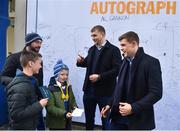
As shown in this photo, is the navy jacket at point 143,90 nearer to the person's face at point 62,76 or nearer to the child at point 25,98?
the child at point 25,98

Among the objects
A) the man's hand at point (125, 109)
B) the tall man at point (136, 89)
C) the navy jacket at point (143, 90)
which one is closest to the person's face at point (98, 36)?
the tall man at point (136, 89)

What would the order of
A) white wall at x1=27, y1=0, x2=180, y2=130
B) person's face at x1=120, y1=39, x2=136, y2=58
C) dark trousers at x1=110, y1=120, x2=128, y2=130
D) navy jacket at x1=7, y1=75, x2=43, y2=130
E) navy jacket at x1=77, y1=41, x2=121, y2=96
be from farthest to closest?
white wall at x1=27, y1=0, x2=180, y2=130, navy jacket at x1=77, y1=41, x2=121, y2=96, dark trousers at x1=110, y1=120, x2=128, y2=130, person's face at x1=120, y1=39, x2=136, y2=58, navy jacket at x1=7, y1=75, x2=43, y2=130

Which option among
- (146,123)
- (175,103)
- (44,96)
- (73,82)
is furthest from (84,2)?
(146,123)

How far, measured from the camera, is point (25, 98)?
10.8 ft

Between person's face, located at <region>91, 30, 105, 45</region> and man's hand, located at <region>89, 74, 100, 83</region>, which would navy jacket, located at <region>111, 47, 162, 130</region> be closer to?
man's hand, located at <region>89, 74, 100, 83</region>

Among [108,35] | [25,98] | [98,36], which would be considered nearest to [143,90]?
[25,98]

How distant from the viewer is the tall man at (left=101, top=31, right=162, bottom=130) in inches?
132

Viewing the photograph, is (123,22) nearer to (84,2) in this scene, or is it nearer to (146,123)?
(84,2)

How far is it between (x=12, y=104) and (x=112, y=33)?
2929mm

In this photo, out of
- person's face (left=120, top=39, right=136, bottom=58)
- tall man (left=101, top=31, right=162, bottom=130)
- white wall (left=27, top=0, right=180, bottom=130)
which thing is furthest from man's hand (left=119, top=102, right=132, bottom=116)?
white wall (left=27, top=0, right=180, bottom=130)

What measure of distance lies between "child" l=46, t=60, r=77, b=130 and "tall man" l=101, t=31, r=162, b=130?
0.81 meters

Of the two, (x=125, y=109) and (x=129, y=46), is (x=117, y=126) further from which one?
(x=129, y=46)

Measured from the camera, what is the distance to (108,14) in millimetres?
5887

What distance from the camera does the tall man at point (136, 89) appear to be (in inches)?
132
